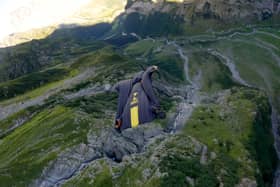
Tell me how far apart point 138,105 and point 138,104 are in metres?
0.24

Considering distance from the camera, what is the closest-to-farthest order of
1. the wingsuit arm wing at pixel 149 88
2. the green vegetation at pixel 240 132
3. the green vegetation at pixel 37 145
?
the green vegetation at pixel 37 145 < the green vegetation at pixel 240 132 < the wingsuit arm wing at pixel 149 88

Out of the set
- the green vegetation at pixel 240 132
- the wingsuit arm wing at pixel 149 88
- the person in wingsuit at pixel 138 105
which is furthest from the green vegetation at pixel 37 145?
the green vegetation at pixel 240 132

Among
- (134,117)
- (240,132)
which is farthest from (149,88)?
(240,132)

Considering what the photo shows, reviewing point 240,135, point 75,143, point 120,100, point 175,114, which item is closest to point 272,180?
point 240,135

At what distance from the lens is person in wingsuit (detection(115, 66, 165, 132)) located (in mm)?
89125

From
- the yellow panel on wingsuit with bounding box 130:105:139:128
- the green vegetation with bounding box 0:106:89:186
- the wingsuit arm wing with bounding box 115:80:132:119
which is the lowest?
→ the green vegetation with bounding box 0:106:89:186

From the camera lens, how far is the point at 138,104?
88.9 meters

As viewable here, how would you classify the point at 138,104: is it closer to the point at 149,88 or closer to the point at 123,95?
the point at 149,88

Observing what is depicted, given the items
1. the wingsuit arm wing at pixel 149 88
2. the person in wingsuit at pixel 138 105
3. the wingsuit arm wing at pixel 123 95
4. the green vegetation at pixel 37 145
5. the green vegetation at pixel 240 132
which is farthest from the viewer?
the wingsuit arm wing at pixel 123 95

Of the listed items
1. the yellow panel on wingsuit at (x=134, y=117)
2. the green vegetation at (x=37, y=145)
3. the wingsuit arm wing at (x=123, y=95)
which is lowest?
the green vegetation at (x=37, y=145)

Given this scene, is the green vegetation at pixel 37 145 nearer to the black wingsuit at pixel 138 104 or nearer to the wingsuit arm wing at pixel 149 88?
the black wingsuit at pixel 138 104

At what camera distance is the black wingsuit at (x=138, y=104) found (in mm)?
89125

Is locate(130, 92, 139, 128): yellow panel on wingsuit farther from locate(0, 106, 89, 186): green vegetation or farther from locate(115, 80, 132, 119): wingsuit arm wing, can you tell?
locate(0, 106, 89, 186): green vegetation

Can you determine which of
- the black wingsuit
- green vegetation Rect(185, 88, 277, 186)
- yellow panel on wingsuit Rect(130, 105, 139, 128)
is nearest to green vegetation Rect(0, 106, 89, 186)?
the black wingsuit
